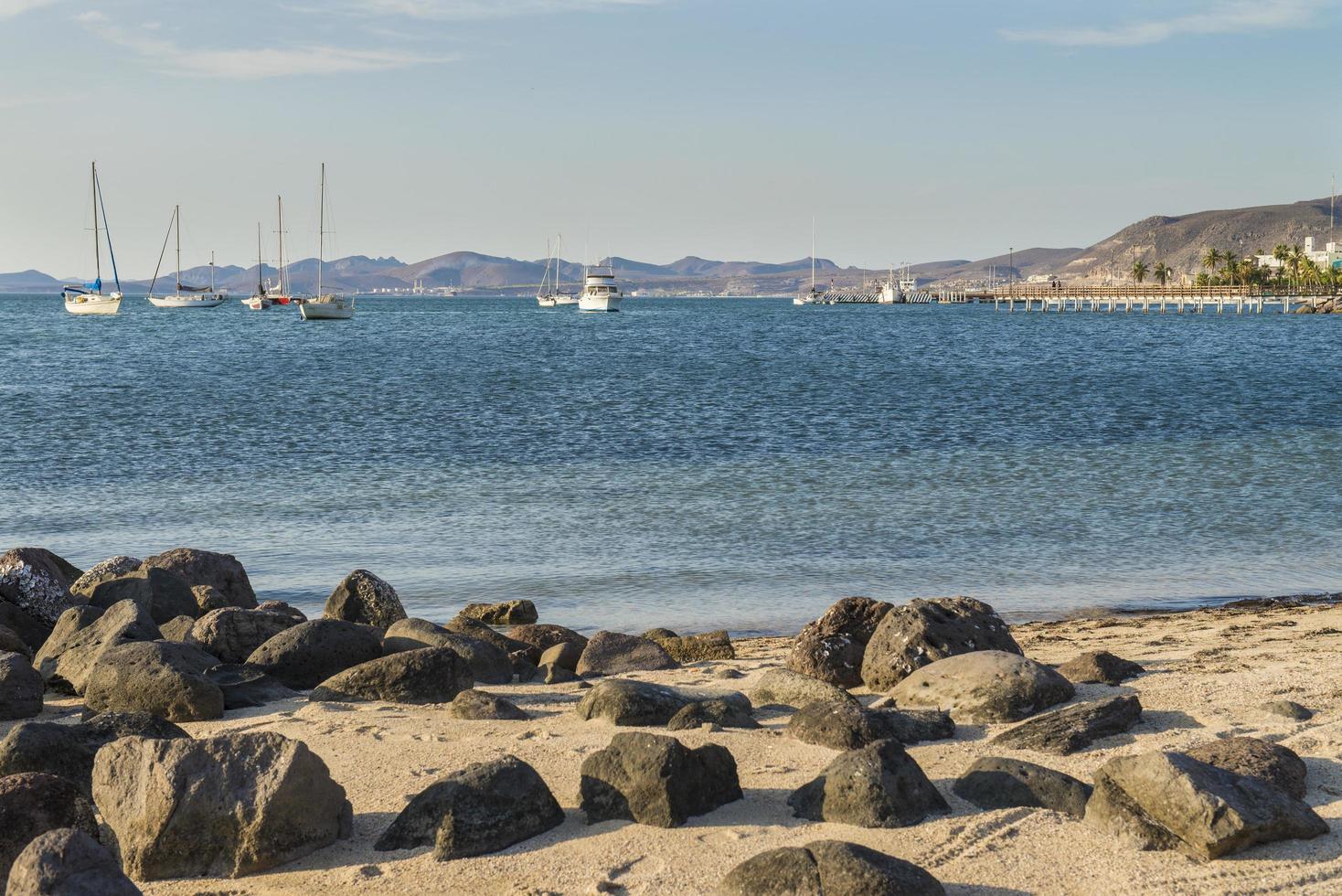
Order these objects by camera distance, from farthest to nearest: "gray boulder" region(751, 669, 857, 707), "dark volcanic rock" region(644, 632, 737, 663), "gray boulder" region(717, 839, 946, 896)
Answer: "dark volcanic rock" region(644, 632, 737, 663), "gray boulder" region(751, 669, 857, 707), "gray boulder" region(717, 839, 946, 896)

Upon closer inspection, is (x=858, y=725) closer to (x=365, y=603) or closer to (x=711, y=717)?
(x=711, y=717)

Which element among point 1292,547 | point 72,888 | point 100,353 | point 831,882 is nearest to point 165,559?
point 72,888

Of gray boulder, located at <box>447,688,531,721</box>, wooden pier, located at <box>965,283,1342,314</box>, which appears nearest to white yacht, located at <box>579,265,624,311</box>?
wooden pier, located at <box>965,283,1342,314</box>

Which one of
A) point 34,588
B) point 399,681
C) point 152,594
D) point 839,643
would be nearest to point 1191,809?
point 839,643

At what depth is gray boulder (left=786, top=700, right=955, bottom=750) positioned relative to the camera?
707cm

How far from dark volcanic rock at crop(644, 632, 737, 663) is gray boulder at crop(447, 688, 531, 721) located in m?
2.44

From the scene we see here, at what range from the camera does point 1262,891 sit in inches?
207

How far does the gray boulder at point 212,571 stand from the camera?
12.1m

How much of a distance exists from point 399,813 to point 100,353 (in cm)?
6201

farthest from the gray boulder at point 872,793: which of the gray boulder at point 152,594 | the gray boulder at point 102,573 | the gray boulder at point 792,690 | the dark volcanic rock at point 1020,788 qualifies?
the gray boulder at point 102,573

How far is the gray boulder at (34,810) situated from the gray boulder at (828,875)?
2847 millimetres

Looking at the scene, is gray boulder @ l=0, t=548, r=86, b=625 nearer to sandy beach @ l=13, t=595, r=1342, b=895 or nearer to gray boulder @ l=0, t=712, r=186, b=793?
sandy beach @ l=13, t=595, r=1342, b=895

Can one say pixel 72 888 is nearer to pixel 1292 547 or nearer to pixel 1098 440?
pixel 1292 547

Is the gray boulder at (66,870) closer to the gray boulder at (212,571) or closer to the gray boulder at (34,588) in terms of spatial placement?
the gray boulder at (34,588)
